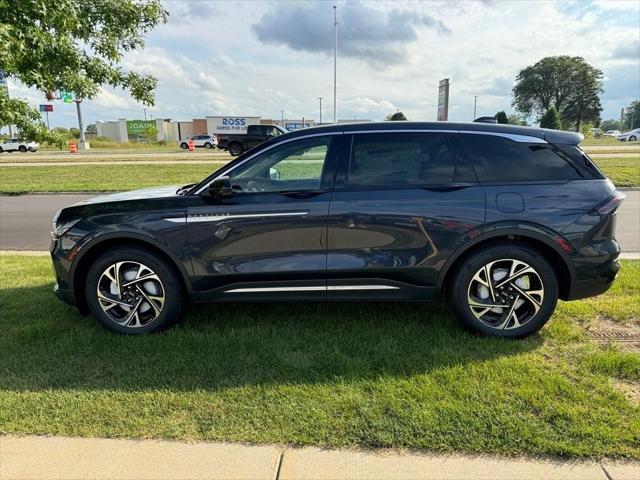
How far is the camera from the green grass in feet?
8.88

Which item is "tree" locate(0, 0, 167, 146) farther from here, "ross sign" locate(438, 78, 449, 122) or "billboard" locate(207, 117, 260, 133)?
"billboard" locate(207, 117, 260, 133)

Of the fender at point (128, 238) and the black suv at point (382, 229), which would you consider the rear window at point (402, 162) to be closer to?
the black suv at point (382, 229)

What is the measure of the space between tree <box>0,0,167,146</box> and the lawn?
8.78 meters

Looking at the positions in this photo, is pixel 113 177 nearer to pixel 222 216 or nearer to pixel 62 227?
pixel 62 227

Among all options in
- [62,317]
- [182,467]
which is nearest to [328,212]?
[182,467]

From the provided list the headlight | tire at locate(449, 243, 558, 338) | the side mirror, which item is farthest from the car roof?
the headlight

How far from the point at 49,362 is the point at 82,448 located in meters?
1.18

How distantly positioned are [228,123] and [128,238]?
233ft

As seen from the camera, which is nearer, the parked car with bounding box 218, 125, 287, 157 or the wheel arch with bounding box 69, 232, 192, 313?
the wheel arch with bounding box 69, 232, 192, 313

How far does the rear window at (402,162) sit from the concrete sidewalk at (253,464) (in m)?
2.07

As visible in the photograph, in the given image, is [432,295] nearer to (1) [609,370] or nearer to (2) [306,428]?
(1) [609,370]

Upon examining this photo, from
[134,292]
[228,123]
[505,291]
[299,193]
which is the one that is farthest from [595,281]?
[228,123]

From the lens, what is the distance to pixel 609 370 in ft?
11.0

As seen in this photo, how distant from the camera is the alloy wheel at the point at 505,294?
3.80 metres
